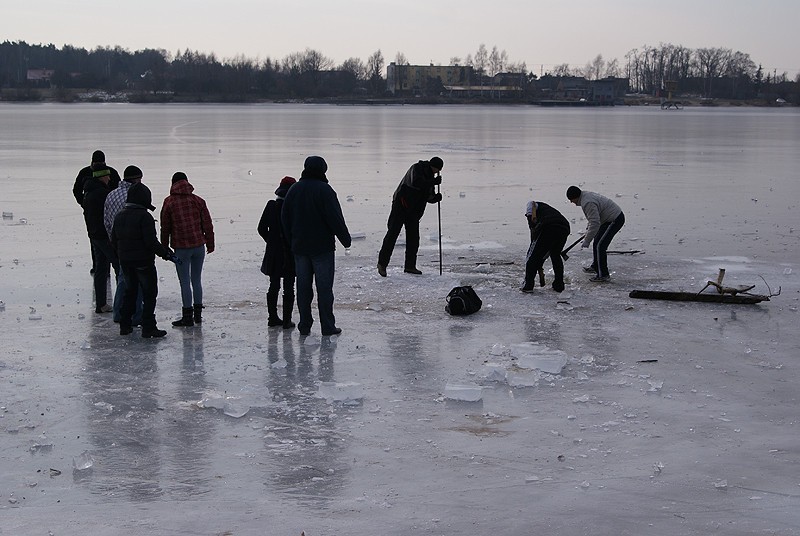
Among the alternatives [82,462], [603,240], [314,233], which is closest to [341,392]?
[82,462]

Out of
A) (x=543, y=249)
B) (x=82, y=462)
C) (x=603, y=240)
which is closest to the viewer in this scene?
(x=82, y=462)

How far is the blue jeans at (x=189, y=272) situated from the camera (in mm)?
9330

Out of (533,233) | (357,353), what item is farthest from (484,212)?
(357,353)

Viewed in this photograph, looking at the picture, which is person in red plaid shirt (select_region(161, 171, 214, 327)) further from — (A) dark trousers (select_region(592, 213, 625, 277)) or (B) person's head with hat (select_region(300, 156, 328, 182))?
(A) dark trousers (select_region(592, 213, 625, 277))

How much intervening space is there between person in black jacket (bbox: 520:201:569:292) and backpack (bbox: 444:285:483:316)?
1.26m

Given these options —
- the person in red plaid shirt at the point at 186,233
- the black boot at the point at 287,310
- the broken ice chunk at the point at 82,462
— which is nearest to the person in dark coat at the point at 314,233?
the black boot at the point at 287,310

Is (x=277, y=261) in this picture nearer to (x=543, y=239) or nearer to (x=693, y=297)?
(x=543, y=239)

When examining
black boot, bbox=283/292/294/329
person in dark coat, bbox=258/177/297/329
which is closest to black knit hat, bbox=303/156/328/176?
person in dark coat, bbox=258/177/297/329

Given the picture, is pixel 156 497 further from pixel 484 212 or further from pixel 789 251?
pixel 484 212

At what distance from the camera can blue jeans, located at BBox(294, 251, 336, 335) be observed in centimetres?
907

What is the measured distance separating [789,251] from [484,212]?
546 centimetres

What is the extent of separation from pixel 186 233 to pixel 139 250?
58cm

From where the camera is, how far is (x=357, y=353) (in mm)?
8477

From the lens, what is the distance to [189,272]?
9484 mm
